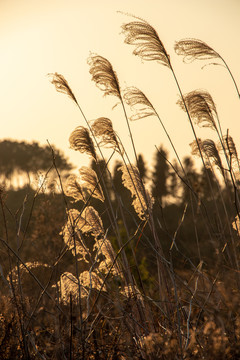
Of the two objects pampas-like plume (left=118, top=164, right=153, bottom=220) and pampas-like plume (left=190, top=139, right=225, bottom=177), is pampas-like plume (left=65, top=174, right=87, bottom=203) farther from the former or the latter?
pampas-like plume (left=190, top=139, right=225, bottom=177)

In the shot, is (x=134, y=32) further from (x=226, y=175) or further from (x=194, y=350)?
(x=194, y=350)

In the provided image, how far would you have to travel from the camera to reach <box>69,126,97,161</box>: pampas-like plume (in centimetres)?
421

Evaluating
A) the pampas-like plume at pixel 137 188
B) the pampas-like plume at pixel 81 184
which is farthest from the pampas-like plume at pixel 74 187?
the pampas-like plume at pixel 137 188

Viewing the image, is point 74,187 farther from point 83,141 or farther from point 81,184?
point 83,141

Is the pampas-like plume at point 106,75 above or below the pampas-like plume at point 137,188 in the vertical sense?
above

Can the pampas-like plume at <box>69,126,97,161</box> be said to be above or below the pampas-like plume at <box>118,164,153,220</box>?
above

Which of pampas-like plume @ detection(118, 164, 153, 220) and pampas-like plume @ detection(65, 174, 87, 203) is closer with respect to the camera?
pampas-like plume @ detection(118, 164, 153, 220)

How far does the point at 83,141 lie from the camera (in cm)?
422

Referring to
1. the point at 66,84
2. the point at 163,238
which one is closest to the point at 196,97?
the point at 66,84

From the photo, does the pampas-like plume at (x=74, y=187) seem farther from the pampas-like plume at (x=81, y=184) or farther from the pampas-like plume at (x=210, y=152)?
the pampas-like plume at (x=210, y=152)

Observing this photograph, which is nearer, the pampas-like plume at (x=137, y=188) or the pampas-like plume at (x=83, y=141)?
the pampas-like plume at (x=137, y=188)

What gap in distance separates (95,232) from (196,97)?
1.80 m

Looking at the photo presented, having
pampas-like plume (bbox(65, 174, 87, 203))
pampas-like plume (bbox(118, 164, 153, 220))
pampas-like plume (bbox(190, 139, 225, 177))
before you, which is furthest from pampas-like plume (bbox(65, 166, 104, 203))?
pampas-like plume (bbox(190, 139, 225, 177))

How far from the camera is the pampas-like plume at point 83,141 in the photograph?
13.8 ft
